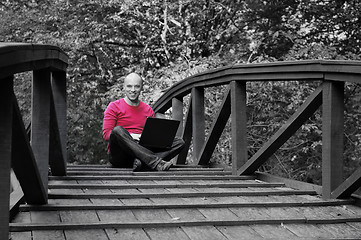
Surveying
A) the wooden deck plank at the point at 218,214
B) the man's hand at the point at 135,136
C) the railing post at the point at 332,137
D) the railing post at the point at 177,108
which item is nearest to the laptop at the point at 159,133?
the man's hand at the point at 135,136

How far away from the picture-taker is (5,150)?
196 cm

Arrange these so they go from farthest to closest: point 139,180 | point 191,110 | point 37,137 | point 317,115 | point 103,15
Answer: point 103,15
point 317,115
point 191,110
point 139,180
point 37,137

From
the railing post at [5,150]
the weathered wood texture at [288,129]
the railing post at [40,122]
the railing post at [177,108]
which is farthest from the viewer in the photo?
the railing post at [177,108]

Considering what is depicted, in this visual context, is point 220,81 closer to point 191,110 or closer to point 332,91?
point 191,110

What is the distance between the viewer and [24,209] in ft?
9.29

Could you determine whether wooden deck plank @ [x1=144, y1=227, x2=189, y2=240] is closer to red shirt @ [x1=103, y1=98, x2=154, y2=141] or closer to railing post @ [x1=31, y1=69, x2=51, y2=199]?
railing post @ [x1=31, y1=69, x2=51, y2=199]

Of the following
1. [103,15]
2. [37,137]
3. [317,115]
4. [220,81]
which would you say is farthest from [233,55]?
[37,137]

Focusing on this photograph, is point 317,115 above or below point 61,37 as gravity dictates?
below

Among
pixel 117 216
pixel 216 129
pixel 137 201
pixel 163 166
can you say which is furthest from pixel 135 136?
pixel 117 216

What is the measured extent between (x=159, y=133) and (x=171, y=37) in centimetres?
688

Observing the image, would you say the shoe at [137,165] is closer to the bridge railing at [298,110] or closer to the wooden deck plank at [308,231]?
the bridge railing at [298,110]

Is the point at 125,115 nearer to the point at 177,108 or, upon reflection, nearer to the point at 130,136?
the point at 130,136

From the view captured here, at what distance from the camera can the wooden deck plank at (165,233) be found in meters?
2.47

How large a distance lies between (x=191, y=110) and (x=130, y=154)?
1.24 m
